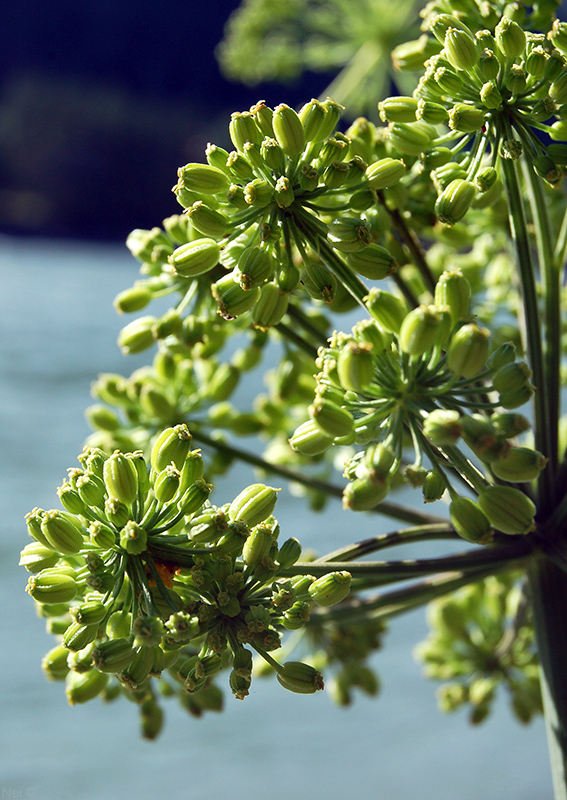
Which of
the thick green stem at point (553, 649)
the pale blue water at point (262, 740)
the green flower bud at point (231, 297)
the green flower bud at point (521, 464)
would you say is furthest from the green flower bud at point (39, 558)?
the pale blue water at point (262, 740)

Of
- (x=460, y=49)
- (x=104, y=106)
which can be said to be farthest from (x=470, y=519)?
(x=104, y=106)

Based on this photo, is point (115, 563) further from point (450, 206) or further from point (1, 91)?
point (1, 91)

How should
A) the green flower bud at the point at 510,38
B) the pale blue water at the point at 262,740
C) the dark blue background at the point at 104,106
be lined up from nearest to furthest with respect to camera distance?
the green flower bud at the point at 510,38 → the pale blue water at the point at 262,740 → the dark blue background at the point at 104,106

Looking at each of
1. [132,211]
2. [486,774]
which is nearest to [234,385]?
[486,774]

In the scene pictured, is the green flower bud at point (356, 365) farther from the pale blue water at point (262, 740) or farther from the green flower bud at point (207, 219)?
the pale blue water at point (262, 740)

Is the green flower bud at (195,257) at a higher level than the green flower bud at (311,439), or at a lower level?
higher

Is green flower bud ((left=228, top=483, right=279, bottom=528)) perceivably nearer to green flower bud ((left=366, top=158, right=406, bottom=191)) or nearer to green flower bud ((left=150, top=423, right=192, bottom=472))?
green flower bud ((left=150, top=423, right=192, bottom=472))

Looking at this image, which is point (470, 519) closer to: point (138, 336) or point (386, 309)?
point (386, 309)
